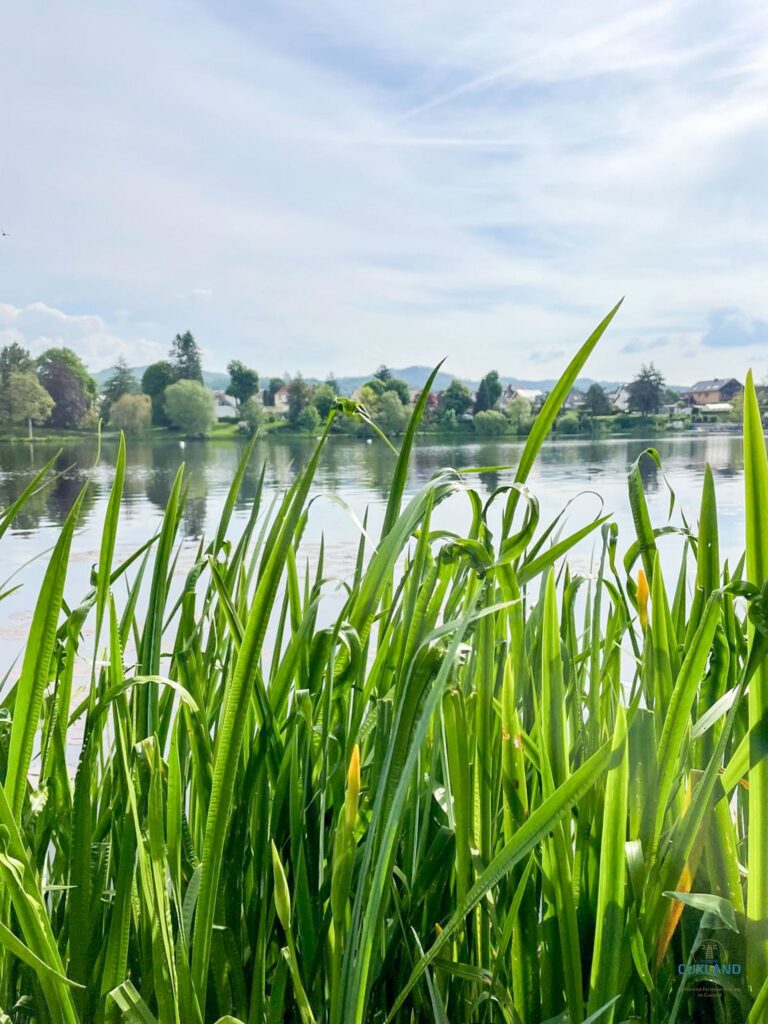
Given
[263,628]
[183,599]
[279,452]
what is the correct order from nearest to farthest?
[263,628]
[183,599]
[279,452]

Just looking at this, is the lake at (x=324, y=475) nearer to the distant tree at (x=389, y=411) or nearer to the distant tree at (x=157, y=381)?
the distant tree at (x=389, y=411)

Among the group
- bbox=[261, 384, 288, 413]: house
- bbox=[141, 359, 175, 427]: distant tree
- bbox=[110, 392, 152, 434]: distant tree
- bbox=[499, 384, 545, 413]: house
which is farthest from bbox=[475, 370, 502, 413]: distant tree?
bbox=[141, 359, 175, 427]: distant tree

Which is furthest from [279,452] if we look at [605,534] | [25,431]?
[605,534]

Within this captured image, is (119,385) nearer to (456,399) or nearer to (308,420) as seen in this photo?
(308,420)

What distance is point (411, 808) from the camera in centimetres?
27

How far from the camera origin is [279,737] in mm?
280

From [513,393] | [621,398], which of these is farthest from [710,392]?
[513,393]

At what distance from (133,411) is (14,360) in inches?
27.7

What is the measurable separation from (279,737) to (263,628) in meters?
0.10

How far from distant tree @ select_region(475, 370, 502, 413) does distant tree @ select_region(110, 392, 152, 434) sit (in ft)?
6.77

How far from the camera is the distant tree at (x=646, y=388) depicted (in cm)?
481

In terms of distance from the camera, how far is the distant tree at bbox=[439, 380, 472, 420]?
188 inches

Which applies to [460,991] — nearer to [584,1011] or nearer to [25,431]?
[584,1011]

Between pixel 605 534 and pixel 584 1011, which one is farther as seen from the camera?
pixel 605 534
